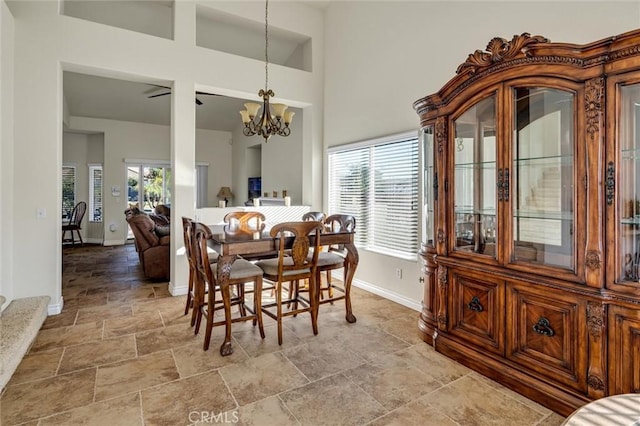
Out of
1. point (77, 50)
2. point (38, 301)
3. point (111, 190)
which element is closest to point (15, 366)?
point (38, 301)

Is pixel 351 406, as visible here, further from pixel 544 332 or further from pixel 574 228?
pixel 574 228

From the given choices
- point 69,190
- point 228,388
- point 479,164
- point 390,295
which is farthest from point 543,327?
point 69,190

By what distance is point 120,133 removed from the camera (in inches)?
353

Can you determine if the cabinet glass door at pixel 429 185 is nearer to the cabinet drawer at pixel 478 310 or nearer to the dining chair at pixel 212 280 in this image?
the cabinet drawer at pixel 478 310

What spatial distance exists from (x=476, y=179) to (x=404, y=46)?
219 cm

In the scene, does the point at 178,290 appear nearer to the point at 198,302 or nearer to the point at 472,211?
the point at 198,302

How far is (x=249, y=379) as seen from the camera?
242 centimetres

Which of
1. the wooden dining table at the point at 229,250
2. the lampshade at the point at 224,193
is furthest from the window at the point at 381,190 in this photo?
the lampshade at the point at 224,193

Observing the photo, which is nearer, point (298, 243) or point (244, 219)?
point (298, 243)

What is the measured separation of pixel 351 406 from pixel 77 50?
4.57 m

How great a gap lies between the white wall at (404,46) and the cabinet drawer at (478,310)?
117cm

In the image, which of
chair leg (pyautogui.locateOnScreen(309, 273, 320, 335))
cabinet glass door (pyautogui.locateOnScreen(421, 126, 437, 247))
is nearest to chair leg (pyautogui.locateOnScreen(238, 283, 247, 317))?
chair leg (pyautogui.locateOnScreen(309, 273, 320, 335))

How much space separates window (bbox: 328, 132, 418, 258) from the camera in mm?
4012

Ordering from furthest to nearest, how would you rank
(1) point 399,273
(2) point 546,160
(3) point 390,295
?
(3) point 390,295
(1) point 399,273
(2) point 546,160
